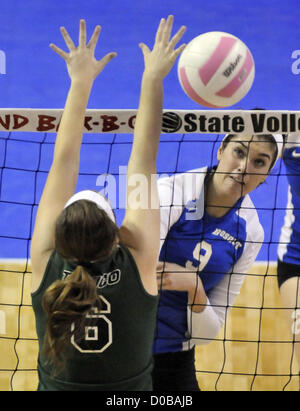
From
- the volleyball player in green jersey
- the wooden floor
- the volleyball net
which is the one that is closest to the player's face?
the volleyball net

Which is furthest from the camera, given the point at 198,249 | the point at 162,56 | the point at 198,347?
the point at 198,347

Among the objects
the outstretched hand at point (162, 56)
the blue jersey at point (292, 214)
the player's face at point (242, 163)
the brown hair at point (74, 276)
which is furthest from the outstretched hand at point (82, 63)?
the blue jersey at point (292, 214)

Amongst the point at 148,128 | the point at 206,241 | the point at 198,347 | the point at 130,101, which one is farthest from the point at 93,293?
the point at 130,101

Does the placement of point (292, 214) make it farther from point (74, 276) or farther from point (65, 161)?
point (74, 276)

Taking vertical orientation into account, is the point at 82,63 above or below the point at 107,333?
above

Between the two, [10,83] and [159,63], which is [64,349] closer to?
[159,63]

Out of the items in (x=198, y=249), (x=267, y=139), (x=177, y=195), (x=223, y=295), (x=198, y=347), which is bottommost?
(x=198, y=347)

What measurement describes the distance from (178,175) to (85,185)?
7.12ft

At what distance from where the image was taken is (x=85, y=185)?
5484 millimetres

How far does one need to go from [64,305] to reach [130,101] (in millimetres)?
4670

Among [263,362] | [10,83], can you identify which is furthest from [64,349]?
[10,83]

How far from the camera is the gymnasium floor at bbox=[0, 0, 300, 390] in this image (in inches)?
201

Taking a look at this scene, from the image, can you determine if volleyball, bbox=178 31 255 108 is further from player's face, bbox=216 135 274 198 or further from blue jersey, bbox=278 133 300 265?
blue jersey, bbox=278 133 300 265

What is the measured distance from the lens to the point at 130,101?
591 cm
